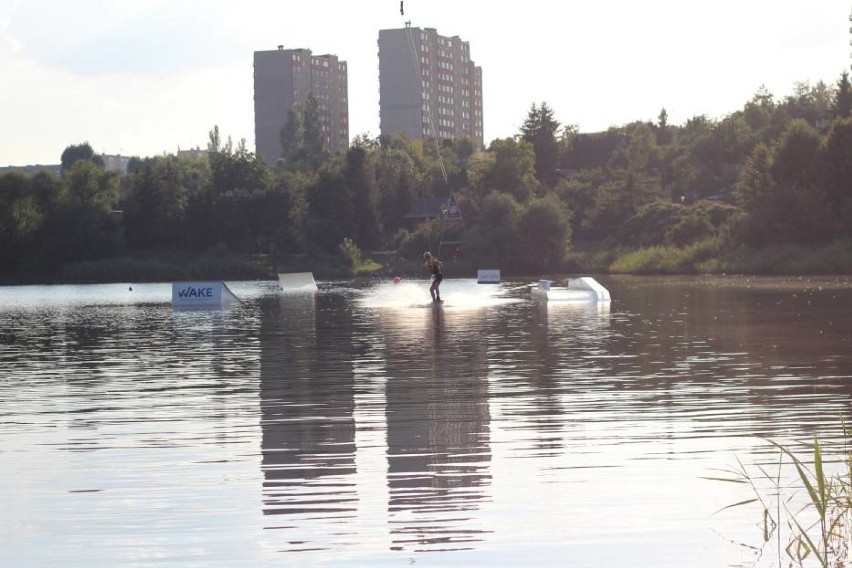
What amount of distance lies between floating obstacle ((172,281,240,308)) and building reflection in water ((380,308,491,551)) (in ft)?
87.9

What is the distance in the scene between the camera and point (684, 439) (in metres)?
12.8

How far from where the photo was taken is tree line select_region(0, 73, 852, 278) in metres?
90.6

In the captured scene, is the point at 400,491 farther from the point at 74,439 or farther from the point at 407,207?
the point at 407,207

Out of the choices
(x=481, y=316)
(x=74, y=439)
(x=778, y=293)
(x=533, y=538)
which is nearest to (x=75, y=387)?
(x=74, y=439)

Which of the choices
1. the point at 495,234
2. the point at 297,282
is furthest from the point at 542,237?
the point at 297,282

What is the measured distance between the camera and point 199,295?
5353 cm

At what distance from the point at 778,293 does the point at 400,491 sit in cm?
4310

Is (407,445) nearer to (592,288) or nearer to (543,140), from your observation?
(592,288)

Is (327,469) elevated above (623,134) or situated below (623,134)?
below

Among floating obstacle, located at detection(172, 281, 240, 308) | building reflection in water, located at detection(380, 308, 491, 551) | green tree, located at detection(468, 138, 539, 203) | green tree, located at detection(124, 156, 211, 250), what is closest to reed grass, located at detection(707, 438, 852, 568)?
building reflection in water, located at detection(380, 308, 491, 551)

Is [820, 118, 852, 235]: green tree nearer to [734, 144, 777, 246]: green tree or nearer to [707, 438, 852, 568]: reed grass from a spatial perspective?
[734, 144, 777, 246]: green tree

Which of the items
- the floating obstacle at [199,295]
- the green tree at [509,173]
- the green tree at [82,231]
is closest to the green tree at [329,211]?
the green tree at [509,173]

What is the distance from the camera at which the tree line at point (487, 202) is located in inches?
3565

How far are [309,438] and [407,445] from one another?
3.97ft
